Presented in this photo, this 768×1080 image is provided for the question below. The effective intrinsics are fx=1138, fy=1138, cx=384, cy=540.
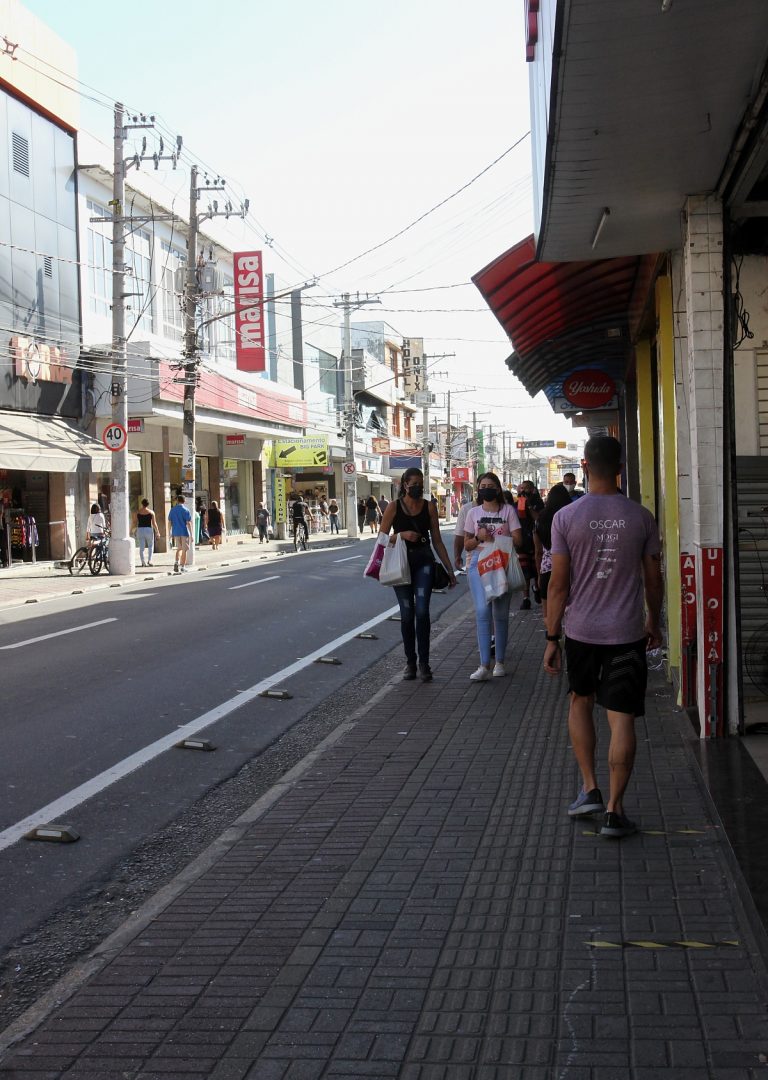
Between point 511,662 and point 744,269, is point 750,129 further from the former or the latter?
point 511,662

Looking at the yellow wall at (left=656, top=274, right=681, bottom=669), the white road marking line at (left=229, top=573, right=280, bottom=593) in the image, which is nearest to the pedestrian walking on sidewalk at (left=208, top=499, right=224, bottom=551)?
the white road marking line at (left=229, top=573, right=280, bottom=593)

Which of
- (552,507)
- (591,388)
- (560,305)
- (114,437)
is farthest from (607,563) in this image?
(114,437)

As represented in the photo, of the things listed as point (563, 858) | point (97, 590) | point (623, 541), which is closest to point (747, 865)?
point (563, 858)

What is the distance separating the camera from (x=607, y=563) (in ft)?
17.6

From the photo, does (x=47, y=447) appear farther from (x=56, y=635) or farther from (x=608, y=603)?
(x=608, y=603)

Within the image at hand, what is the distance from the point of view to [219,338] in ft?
144

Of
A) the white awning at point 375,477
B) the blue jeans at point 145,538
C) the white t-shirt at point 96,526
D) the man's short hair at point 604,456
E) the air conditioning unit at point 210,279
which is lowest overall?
the blue jeans at point 145,538

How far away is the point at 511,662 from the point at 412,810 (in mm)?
5085

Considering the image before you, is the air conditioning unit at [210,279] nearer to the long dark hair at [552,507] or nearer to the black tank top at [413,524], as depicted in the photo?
the long dark hair at [552,507]

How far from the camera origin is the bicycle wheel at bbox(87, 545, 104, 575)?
26.3 metres

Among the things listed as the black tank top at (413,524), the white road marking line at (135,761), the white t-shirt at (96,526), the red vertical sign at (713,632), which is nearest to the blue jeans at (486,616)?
the black tank top at (413,524)

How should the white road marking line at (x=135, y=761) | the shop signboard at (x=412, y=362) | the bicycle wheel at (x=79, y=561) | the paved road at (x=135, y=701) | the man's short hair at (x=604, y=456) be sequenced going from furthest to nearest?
1. the shop signboard at (x=412, y=362)
2. the bicycle wheel at (x=79, y=561)
3. the white road marking line at (x=135, y=761)
4. the paved road at (x=135, y=701)
5. the man's short hair at (x=604, y=456)

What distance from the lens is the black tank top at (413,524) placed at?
32.2ft

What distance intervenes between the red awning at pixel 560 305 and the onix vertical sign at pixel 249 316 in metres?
24.0
